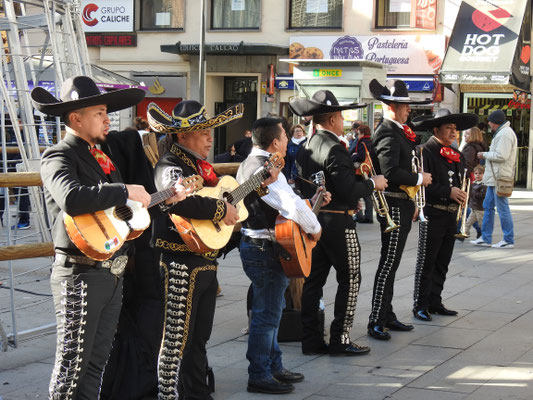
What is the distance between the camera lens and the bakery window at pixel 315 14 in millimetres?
24844

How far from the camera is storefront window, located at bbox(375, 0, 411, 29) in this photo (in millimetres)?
24062

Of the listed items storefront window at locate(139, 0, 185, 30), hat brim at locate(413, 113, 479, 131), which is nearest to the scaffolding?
hat brim at locate(413, 113, 479, 131)

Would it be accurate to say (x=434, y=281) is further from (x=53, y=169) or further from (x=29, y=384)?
(x=53, y=169)

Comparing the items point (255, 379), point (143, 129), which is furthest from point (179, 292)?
point (143, 129)

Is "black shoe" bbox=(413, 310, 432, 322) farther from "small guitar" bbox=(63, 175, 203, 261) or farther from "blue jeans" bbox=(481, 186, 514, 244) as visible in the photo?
"blue jeans" bbox=(481, 186, 514, 244)

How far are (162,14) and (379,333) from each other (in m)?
21.8

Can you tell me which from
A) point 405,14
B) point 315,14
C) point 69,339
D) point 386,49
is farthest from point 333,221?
point 315,14

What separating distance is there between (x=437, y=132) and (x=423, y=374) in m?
2.72

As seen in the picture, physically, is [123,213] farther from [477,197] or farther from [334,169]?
[477,197]

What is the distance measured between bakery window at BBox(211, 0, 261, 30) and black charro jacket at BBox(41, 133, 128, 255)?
22.3m

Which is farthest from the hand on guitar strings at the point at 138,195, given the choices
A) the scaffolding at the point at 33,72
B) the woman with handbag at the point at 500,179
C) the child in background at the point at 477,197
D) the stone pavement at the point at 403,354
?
the child in background at the point at 477,197

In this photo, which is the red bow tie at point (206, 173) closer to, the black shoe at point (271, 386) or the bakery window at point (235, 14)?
the black shoe at point (271, 386)

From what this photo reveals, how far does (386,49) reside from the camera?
23984 millimetres

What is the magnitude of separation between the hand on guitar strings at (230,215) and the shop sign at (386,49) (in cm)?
1868
